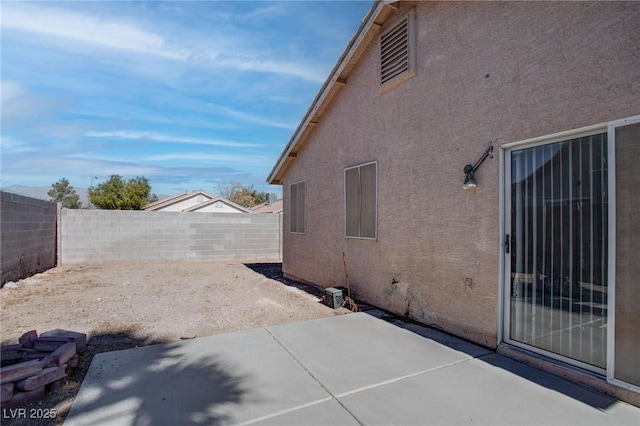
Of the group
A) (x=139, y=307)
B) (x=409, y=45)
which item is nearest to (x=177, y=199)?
(x=139, y=307)

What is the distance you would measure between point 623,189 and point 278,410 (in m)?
3.55

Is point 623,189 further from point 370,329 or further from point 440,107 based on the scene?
point 370,329

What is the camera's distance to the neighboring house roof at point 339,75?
228 inches

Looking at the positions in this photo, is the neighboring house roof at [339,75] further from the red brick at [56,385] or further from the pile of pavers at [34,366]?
the red brick at [56,385]

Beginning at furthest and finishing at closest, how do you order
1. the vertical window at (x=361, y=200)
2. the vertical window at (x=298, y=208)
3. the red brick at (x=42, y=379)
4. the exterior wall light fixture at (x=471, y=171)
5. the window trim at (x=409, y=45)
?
the vertical window at (x=298, y=208), the vertical window at (x=361, y=200), the window trim at (x=409, y=45), the exterior wall light fixture at (x=471, y=171), the red brick at (x=42, y=379)

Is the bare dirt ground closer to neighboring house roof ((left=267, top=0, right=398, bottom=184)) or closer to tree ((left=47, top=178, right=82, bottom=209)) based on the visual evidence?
neighboring house roof ((left=267, top=0, right=398, bottom=184))

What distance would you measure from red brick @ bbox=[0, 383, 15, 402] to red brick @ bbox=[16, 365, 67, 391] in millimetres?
97

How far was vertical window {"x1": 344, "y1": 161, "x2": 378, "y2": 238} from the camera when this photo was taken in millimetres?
6250

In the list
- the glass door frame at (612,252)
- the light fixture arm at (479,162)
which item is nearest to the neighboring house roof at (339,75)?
the light fixture arm at (479,162)

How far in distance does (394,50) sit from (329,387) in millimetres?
5279

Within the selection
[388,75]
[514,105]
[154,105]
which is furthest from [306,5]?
[154,105]

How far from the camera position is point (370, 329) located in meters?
4.91

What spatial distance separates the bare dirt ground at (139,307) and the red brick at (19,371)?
27cm

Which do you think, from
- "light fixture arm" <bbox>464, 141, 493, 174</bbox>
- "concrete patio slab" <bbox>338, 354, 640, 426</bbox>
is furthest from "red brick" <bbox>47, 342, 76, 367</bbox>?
"light fixture arm" <bbox>464, 141, 493, 174</bbox>
